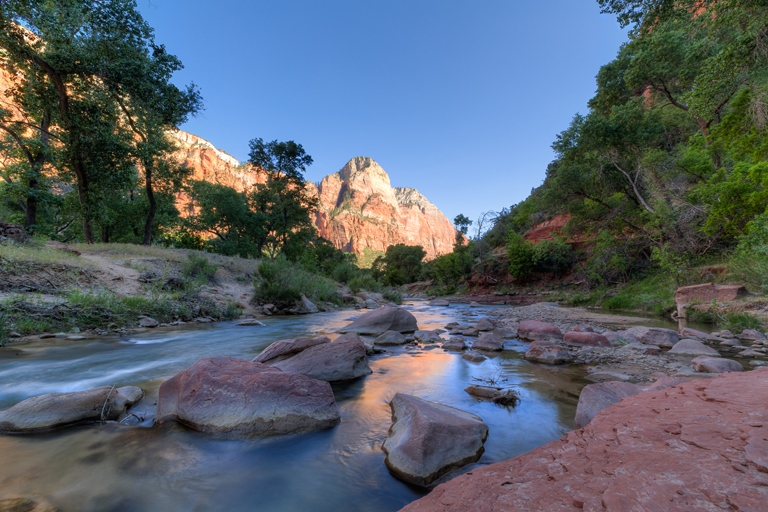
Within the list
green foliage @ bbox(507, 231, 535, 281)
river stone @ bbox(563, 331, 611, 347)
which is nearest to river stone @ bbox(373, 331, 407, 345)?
river stone @ bbox(563, 331, 611, 347)

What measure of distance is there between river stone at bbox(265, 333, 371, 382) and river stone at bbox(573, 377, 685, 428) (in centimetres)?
268

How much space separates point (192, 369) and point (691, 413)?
13.1 feet

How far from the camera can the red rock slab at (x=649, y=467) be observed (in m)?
1.06

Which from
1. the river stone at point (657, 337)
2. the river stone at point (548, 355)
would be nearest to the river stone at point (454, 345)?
the river stone at point (548, 355)

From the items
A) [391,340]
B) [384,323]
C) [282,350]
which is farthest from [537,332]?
[282,350]

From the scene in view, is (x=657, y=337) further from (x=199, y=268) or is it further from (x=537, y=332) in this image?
(x=199, y=268)

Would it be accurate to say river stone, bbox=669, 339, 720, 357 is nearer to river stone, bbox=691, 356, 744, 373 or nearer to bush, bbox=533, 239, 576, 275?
river stone, bbox=691, 356, 744, 373

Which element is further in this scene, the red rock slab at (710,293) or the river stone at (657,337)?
the red rock slab at (710,293)

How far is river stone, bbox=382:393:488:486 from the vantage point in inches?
83.9

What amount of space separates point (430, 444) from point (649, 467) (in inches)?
50.8

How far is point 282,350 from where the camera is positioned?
4.89m

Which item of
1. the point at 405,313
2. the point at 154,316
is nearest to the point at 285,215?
the point at 154,316

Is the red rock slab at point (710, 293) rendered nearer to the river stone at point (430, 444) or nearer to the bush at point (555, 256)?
the river stone at point (430, 444)

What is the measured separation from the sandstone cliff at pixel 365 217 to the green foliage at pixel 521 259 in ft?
387
